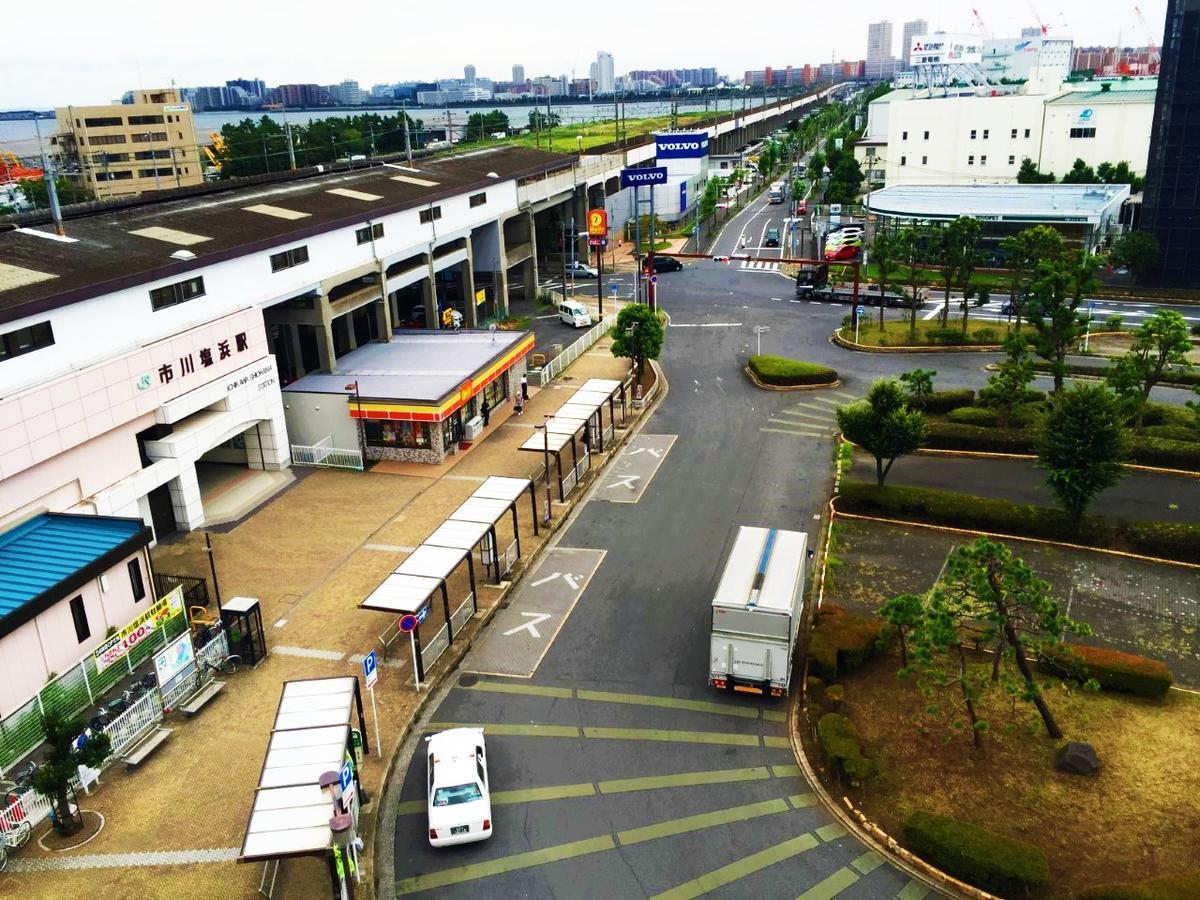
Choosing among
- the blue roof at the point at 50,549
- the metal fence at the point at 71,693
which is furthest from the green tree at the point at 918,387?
the blue roof at the point at 50,549

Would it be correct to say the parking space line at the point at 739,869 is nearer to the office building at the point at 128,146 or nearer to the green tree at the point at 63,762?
the green tree at the point at 63,762

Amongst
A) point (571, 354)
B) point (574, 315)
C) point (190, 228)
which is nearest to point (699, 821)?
point (190, 228)

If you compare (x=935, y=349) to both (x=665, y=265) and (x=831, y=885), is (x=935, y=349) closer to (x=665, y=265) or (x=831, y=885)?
(x=665, y=265)

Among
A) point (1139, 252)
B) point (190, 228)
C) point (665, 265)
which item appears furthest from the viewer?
point (665, 265)

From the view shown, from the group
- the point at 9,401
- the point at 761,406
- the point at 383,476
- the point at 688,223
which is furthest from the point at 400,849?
the point at 688,223

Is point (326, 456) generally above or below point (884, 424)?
below

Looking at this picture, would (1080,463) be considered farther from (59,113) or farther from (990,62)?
(990,62)
